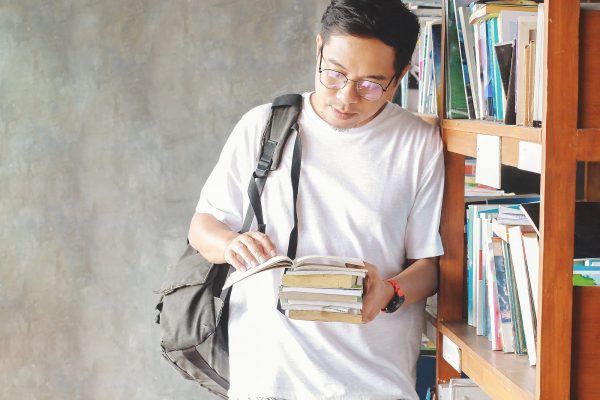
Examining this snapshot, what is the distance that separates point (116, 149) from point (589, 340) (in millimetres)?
2609

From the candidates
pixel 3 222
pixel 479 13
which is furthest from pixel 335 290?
pixel 3 222

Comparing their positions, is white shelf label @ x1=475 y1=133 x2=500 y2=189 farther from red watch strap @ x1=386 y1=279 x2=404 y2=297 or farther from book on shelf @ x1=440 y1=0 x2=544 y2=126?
red watch strap @ x1=386 y1=279 x2=404 y2=297

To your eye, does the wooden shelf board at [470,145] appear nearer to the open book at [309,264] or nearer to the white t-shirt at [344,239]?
the white t-shirt at [344,239]

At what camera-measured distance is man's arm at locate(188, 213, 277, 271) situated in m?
1.66

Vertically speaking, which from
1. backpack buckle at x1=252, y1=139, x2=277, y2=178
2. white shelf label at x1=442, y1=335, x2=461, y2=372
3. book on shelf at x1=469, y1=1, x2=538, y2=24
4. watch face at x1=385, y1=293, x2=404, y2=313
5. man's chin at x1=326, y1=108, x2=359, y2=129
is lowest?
white shelf label at x1=442, y1=335, x2=461, y2=372

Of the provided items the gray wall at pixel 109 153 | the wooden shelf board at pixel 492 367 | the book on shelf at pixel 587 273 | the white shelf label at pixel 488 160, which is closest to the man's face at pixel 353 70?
the white shelf label at pixel 488 160

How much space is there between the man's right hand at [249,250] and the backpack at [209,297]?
0.39 ft

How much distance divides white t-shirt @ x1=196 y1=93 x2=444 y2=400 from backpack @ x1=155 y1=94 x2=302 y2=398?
0.03 m

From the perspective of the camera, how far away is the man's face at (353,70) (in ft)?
5.65

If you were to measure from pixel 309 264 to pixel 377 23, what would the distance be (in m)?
0.55

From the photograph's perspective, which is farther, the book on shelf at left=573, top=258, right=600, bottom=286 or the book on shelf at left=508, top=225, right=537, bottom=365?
the book on shelf at left=508, top=225, right=537, bottom=365

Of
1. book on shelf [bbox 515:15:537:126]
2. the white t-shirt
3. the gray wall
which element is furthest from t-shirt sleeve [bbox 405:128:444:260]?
the gray wall

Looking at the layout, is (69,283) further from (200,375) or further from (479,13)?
(479,13)

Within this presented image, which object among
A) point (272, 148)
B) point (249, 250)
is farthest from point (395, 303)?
point (272, 148)
